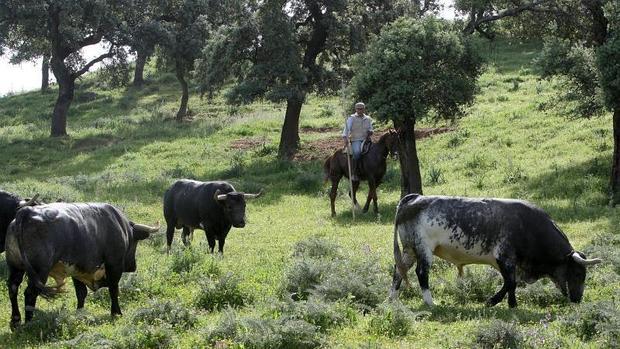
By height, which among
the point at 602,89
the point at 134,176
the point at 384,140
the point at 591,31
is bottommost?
the point at 134,176

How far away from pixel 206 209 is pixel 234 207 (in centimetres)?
72

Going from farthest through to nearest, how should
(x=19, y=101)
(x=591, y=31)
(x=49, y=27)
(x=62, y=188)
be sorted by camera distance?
(x=19, y=101), (x=49, y=27), (x=62, y=188), (x=591, y=31)

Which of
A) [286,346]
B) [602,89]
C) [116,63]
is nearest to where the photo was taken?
[286,346]

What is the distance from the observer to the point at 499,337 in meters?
8.06

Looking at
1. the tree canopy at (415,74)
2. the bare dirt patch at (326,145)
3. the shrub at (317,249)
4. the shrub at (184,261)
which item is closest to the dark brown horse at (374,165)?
the tree canopy at (415,74)

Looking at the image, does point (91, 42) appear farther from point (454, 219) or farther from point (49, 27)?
point (454, 219)

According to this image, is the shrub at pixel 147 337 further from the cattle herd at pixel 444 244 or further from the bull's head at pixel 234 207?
the bull's head at pixel 234 207

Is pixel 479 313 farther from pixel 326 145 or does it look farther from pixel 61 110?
pixel 61 110

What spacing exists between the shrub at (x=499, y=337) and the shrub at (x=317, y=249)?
18.6ft

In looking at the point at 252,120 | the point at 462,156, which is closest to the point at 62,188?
the point at 462,156

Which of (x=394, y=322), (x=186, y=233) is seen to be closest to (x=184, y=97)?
(x=186, y=233)

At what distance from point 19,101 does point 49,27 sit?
51.3ft

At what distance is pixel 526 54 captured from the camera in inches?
1825

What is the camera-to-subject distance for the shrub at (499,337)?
802 cm
